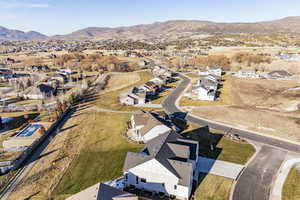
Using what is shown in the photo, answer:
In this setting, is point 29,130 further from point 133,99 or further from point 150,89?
point 150,89

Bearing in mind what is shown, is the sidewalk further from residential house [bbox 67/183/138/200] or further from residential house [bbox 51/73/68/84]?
residential house [bbox 51/73/68/84]

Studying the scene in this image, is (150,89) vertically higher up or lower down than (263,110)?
higher up

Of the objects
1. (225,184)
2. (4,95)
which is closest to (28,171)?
(225,184)

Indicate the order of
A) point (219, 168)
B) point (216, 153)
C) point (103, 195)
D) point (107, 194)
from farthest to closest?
point (216, 153)
point (219, 168)
point (107, 194)
point (103, 195)

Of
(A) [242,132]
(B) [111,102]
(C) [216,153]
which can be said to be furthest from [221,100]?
(B) [111,102]

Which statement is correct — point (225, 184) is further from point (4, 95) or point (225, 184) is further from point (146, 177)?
point (4, 95)

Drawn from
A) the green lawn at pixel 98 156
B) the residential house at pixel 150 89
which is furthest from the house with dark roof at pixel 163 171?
the residential house at pixel 150 89
